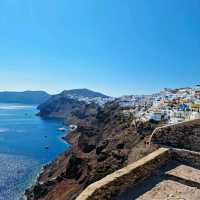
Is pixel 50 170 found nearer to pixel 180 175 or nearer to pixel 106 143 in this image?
pixel 106 143

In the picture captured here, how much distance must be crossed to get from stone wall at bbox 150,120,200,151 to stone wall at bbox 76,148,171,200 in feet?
1.18

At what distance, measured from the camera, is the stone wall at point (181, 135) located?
8086 millimetres

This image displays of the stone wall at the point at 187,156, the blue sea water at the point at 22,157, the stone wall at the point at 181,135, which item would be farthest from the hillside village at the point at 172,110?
the blue sea water at the point at 22,157

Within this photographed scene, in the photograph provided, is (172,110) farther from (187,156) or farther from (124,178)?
(124,178)

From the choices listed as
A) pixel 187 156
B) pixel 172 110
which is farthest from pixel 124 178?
pixel 172 110

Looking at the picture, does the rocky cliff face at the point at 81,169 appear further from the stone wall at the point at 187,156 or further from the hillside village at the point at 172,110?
the stone wall at the point at 187,156

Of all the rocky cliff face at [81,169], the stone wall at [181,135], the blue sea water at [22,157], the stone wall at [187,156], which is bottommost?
the blue sea water at [22,157]

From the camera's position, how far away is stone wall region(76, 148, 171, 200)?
18.9 ft

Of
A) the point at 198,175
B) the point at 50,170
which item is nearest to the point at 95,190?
the point at 198,175

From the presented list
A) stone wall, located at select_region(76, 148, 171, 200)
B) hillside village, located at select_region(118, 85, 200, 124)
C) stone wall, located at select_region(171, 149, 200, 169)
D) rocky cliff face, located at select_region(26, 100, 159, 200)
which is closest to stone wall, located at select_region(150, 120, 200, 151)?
stone wall, located at select_region(171, 149, 200, 169)

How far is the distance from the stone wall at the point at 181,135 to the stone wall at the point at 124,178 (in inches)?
14.2

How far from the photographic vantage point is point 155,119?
59.3 meters

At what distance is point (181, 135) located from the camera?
8.16 meters

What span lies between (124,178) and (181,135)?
8.33ft
